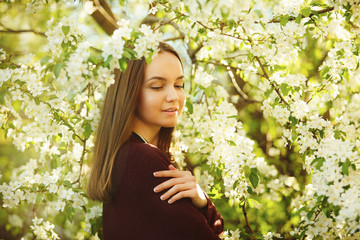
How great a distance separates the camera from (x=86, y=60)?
1.66 metres

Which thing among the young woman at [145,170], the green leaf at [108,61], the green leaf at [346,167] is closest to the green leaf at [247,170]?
the young woman at [145,170]

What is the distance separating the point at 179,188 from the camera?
173 centimetres

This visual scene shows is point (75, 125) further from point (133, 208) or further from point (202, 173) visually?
point (202, 173)

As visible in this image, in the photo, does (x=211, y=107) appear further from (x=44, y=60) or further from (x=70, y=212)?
(x=44, y=60)

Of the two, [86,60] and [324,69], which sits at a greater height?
[324,69]

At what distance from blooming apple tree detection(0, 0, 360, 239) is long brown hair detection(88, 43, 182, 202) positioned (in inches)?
4.4

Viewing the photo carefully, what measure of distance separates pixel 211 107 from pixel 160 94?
0.85 metres

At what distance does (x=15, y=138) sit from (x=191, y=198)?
4.87 feet

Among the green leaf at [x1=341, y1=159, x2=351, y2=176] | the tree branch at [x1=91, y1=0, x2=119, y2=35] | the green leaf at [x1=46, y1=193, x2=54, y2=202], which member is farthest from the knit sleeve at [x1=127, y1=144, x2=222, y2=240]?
the tree branch at [x1=91, y1=0, x2=119, y2=35]

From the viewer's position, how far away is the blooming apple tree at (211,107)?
5.57ft

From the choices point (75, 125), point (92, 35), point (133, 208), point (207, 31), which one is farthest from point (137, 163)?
point (92, 35)

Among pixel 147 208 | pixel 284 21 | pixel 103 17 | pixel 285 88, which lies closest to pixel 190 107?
pixel 285 88

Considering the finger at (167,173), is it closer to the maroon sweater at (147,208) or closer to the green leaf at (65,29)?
the maroon sweater at (147,208)

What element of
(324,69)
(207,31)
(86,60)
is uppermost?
(207,31)
